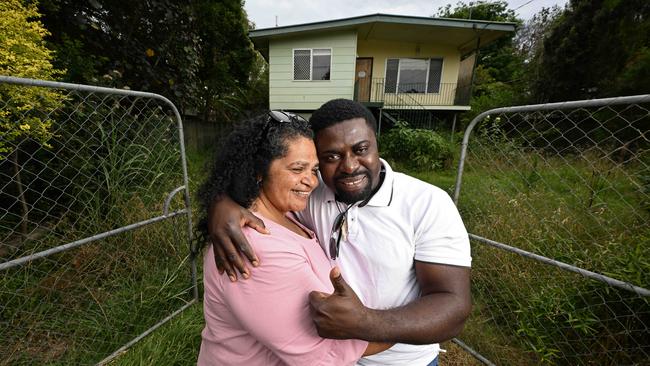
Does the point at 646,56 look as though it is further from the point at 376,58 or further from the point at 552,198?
the point at 552,198

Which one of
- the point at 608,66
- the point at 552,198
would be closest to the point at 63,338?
the point at 552,198

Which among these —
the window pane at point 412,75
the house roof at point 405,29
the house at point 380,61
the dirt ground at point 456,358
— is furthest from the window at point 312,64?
the dirt ground at point 456,358

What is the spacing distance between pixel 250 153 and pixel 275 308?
636 mm

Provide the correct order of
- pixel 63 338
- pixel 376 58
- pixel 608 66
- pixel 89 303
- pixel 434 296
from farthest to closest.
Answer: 1. pixel 376 58
2. pixel 608 66
3. pixel 89 303
4. pixel 63 338
5. pixel 434 296

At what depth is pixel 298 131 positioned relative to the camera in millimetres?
1236

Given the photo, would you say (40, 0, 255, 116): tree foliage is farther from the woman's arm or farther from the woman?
the woman's arm

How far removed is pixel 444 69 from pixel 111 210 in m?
12.7

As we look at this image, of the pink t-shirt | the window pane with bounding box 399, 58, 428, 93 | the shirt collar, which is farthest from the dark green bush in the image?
the pink t-shirt

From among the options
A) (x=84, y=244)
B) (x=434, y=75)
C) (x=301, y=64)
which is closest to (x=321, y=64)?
(x=301, y=64)

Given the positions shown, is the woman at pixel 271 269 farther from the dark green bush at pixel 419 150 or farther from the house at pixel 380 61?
the house at pixel 380 61

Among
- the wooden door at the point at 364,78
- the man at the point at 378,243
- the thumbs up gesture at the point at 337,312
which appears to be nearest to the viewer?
the thumbs up gesture at the point at 337,312

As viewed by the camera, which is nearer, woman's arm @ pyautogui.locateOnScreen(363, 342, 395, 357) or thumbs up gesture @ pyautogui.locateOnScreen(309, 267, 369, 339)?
thumbs up gesture @ pyautogui.locateOnScreen(309, 267, 369, 339)

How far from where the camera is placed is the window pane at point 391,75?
478 inches

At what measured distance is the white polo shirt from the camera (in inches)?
46.1
